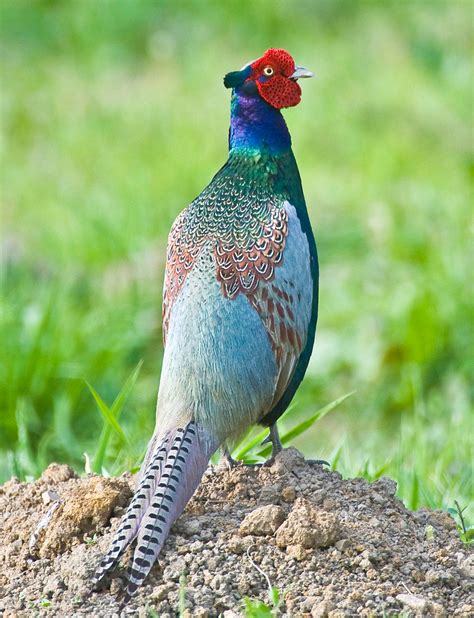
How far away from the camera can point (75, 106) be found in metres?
10.3

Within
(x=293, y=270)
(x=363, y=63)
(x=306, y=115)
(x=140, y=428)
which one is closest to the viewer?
(x=293, y=270)

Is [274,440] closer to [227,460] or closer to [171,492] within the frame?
[227,460]

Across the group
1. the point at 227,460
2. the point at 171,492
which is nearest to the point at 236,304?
the point at 227,460

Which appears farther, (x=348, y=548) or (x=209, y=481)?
(x=209, y=481)

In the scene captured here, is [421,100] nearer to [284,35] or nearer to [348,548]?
[284,35]

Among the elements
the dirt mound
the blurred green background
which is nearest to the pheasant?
the dirt mound

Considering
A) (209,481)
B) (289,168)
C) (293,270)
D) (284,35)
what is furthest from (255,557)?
(284,35)

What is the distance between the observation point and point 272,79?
382 cm

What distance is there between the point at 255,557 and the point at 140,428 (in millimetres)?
2303

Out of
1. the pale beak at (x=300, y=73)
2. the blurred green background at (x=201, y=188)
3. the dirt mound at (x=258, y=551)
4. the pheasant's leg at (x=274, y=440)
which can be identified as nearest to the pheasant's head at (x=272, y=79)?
the pale beak at (x=300, y=73)

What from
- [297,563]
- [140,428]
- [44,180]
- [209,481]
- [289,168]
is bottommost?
[297,563]

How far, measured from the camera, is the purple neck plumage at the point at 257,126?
3.83m

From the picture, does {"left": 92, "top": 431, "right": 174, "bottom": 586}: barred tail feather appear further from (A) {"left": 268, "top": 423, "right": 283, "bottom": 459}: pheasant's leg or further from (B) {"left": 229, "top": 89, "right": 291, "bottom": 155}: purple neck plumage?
(B) {"left": 229, "top": 89, "right": 291, "bottom": 155}: purple neck plumage

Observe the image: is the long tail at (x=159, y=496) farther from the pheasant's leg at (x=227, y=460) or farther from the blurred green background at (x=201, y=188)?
the blurred green background at (x=201, y=188)
